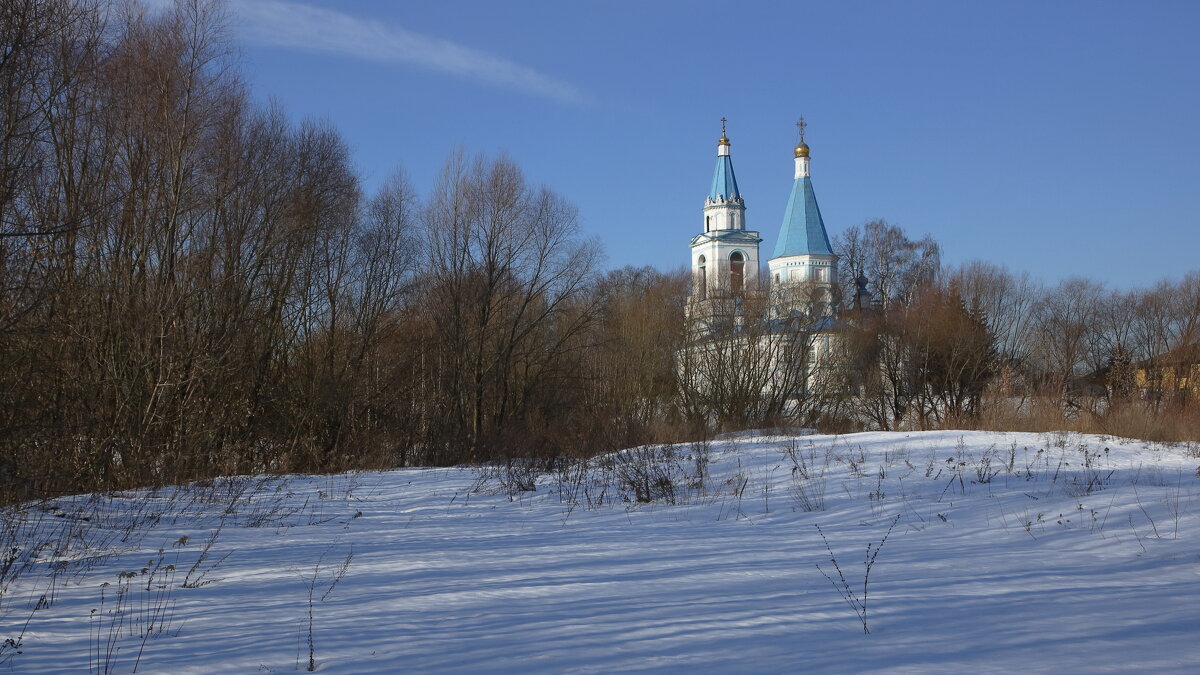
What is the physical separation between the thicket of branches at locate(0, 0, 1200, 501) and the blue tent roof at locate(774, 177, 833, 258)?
43.4 ft

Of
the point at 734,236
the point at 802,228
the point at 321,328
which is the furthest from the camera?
the point at 734,236

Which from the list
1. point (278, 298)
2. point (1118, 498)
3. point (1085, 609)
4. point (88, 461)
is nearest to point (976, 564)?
point (1085, 609)

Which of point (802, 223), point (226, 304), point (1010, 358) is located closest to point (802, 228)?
A: point (802, 223)

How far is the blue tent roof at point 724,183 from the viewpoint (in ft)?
195

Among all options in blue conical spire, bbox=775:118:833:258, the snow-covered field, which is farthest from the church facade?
the snow-covered field

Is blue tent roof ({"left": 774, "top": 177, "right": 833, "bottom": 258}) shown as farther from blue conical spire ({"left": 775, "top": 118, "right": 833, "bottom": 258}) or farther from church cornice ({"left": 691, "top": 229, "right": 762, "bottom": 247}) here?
church cornice ({"left": 691, "top": 229, "right": 762, "bottom": 247})

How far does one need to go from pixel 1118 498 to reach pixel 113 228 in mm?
15021

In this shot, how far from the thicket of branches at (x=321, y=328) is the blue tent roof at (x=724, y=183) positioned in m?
21.7

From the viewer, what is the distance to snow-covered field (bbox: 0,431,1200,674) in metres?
4.09

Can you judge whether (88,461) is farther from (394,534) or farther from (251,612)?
(251,612)

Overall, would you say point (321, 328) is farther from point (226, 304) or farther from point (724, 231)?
point (724, 231)

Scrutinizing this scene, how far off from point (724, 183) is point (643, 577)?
56357 millimetres

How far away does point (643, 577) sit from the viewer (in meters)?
5.80

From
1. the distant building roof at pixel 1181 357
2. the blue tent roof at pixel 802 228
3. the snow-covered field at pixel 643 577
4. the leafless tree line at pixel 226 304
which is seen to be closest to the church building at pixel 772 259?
the blue tent roof at pixel 802 228
